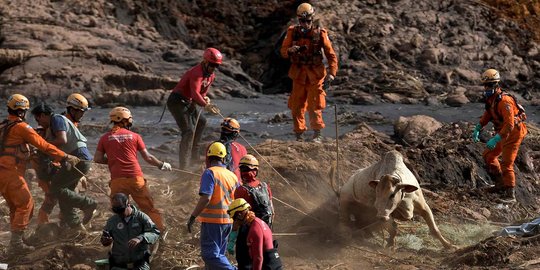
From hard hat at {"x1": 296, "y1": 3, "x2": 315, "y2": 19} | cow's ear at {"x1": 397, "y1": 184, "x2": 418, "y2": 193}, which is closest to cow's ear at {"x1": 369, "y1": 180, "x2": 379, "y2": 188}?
cow's ear at {"x1": 397, "y1": 184, "x2": 418, "y2": 193}

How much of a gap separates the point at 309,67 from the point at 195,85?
7.56ft

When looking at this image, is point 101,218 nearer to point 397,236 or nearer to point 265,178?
point 265,178

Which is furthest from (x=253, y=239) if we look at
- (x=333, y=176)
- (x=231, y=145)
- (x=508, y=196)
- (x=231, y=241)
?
(x=508, y=196)

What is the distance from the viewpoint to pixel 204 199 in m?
9.08

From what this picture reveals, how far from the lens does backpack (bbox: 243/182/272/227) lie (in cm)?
925

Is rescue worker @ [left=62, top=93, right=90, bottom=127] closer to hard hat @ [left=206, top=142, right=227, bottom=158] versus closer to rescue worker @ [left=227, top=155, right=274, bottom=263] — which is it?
hard hat @ [left=206, top=142, right=227, bottom=158]

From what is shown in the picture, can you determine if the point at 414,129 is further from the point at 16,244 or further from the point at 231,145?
the point at 16,244

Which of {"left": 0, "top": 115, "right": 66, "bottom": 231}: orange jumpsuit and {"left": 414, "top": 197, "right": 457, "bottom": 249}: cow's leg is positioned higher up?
{"left": 0, "top": 115, "right": 66, "bottom": 231}: orange jumpsuit

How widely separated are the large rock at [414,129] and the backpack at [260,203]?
8.33m

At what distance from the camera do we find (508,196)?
570 inches

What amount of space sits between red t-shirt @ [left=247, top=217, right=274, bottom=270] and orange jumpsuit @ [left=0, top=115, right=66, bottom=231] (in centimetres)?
295

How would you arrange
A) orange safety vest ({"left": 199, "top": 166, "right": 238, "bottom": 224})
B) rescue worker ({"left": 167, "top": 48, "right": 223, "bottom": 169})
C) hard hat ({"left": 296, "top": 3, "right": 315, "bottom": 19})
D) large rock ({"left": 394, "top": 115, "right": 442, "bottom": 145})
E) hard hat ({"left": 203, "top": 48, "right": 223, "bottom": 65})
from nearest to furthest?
1. orange safety vest ({"left": 199, "top": 166, "right": 238, "bottom": 224})
2. hard hat ({"left": 203, "top": 48, "right": 223, "bottom": 65})
3. rescue worker ({"left": 167, "top": 48, "right": 223, "bottom": 169})
4. hard hat ({"left": 296, "top": 3, "right": 315, "bottom": 19})
5. large rock ({"left": 394, "top": 115, "right": 442, "bottom": 145})

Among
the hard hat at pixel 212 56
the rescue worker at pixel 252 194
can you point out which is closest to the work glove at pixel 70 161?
the rescue worker at pixel 252 194

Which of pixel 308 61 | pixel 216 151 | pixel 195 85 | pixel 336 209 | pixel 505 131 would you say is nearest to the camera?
pixel 216 151
